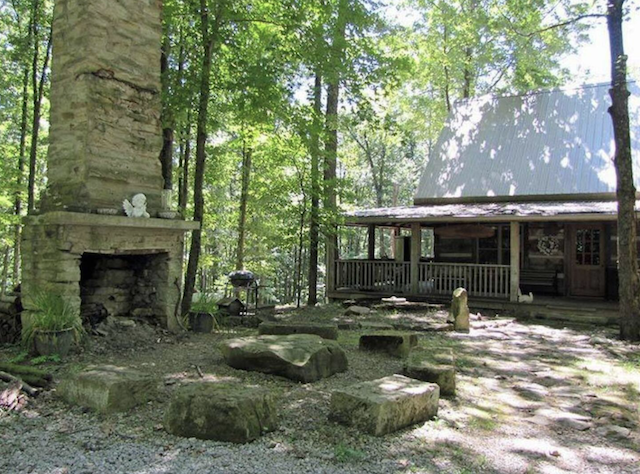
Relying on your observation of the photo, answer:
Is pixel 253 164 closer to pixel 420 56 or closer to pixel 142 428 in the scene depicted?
pixel 420 56

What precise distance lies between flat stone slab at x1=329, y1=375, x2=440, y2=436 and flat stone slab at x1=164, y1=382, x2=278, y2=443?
2.02ft

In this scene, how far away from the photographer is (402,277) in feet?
45.9

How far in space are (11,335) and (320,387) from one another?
4940 millimetres

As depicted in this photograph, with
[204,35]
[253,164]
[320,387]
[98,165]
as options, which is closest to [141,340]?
[98,165]

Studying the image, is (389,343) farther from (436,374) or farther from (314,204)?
(314,204)

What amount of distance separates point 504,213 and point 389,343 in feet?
19.8

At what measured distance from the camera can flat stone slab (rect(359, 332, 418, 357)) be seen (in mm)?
7078

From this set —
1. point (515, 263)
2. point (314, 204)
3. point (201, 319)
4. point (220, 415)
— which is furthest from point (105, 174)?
point (515, 263)

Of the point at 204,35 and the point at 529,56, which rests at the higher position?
the point at 529,56

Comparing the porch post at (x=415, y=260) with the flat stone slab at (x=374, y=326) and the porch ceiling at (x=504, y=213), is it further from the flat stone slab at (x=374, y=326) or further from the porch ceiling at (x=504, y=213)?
the flat stone slab at (x=374, y=326)

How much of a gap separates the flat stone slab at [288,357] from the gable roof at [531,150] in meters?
10.3

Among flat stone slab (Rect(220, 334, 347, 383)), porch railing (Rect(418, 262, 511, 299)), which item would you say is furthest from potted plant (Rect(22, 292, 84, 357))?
porch railing (Rect(418, 262, 511, 299))

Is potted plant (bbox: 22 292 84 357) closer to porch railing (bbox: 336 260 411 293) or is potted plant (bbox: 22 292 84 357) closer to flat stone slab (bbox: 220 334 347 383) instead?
flat stone slab (bbox: 220 334 347 383)

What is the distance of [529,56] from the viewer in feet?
70.4
